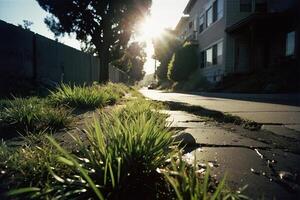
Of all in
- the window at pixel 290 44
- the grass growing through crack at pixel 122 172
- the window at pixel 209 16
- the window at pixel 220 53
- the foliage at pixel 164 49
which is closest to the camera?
the grass growing through crack at pixel 122 172

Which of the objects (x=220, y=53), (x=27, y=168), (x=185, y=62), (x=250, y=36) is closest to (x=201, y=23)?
(x=185, y=62)

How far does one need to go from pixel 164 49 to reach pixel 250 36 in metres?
22.5

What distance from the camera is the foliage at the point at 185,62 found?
83.5 feet

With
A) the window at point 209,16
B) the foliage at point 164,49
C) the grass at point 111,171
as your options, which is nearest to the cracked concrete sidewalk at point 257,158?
the grass at point 111,171

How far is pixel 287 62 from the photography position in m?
13.8

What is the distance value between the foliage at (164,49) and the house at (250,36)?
1597cm

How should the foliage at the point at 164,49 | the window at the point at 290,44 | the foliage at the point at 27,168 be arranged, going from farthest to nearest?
the foliage at the point at 164,49, the window at the point at 290,44, the foliage at the point at 27,168

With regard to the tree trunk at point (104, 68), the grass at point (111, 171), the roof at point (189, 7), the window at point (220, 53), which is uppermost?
the roof at point (189, 7)

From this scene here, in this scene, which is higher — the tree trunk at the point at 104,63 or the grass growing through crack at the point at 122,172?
the tree trunk at the point at 104,63

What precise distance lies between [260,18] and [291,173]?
598 inches

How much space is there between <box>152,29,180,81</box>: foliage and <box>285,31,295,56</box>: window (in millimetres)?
21017

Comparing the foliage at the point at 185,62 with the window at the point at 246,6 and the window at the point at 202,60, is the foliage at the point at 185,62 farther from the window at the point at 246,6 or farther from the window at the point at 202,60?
the window at the point at 246,6

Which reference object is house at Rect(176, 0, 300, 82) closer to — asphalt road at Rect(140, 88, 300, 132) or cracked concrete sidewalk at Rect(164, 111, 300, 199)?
asphalt road at Rect(140, 88, 300, 132)

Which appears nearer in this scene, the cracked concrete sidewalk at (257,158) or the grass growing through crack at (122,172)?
the grass growing through crack at (122,172)
